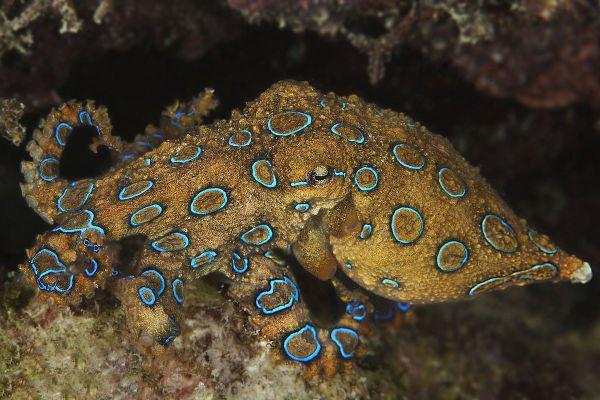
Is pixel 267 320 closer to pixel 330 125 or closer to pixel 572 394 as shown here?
pixel 330 125

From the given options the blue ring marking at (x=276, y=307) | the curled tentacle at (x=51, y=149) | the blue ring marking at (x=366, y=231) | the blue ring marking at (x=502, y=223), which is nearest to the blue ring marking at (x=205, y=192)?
the blue ring marking at (x=276, y=307)

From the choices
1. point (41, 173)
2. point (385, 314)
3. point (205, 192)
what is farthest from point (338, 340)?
point (41, 173)

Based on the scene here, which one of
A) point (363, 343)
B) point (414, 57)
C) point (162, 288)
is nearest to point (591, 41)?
point (414, 57)

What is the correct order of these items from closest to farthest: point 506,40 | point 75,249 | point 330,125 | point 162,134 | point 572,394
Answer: point 75,249 < point 330,125 < point 162,134 < point 506,40 < point 572,394

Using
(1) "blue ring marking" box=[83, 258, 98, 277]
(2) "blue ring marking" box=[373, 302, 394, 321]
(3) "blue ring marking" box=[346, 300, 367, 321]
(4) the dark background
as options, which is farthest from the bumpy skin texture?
(4) the dark background

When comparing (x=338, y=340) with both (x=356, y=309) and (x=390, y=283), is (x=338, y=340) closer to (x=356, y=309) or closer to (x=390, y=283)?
(x=356, y=309)

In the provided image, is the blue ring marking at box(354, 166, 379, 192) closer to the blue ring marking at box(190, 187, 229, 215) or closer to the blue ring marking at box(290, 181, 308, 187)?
the blue ring marking at box(290, 181, 308, 187)

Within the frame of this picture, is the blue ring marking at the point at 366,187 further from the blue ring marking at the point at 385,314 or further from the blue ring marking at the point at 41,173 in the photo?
the blue ring marking at the point at 41,173

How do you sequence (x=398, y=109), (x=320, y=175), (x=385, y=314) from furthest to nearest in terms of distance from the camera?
(x=398, y=109), (x=385, y=314), (x=320, y=175)

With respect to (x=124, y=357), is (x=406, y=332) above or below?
below
